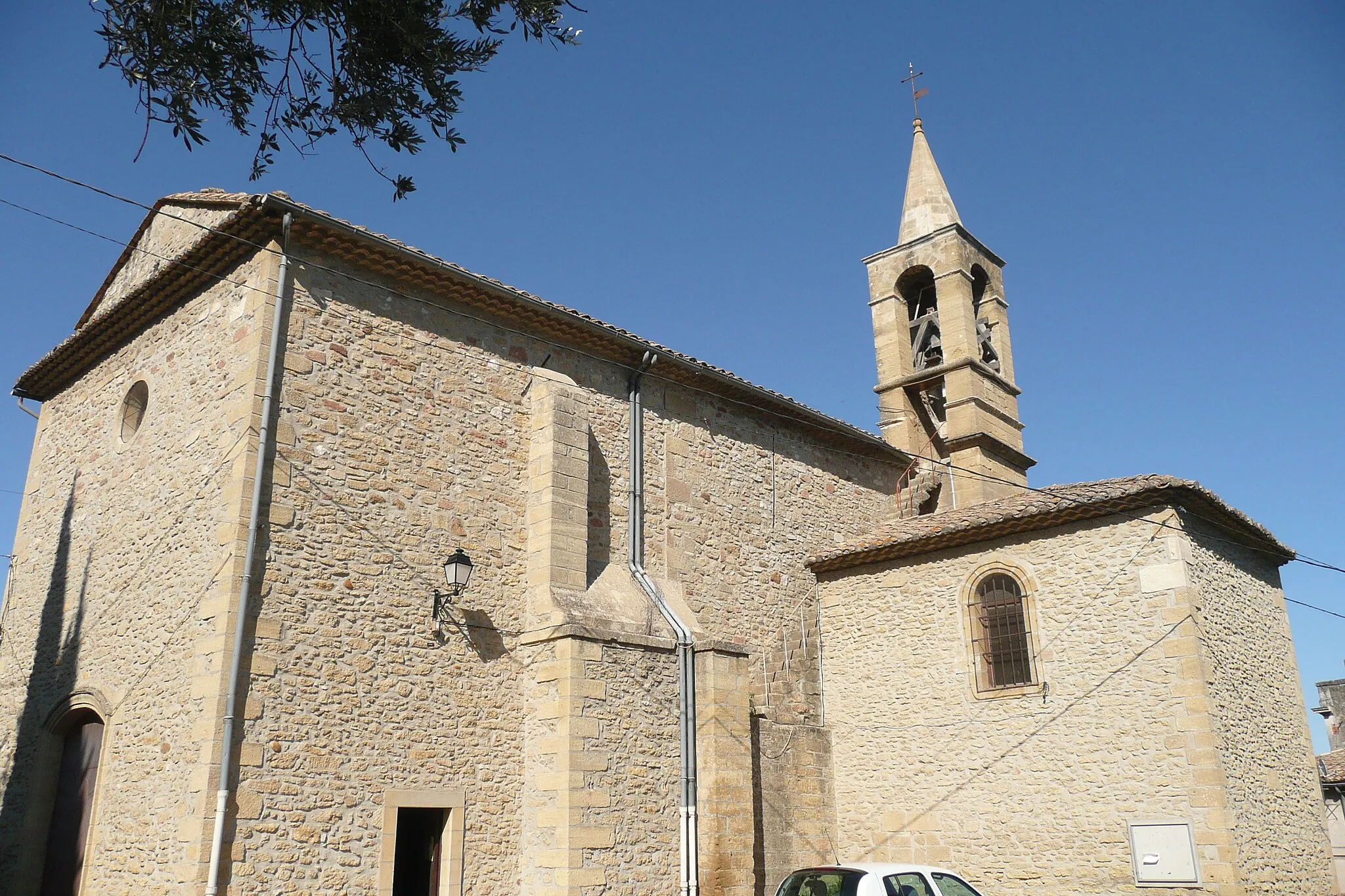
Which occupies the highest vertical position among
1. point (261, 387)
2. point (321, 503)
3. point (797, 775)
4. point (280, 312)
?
point (280, 312)

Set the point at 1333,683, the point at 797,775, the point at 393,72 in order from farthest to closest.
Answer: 1. the point at 1333,683
2. the point at 797,775
3. the point at 393,72

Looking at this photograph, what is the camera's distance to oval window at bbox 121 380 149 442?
12102 millimetres

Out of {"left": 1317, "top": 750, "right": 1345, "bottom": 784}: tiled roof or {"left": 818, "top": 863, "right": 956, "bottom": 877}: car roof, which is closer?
{"left": 818, "top": 863, "right": 956, "bottom": 877}: car roof

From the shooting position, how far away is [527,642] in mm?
Result: 11133

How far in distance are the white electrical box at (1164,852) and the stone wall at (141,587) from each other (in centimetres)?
957

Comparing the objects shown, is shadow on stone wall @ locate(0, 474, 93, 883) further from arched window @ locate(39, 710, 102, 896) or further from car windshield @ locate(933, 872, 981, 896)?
car windshield @ locate(933, 872, 981, 896)

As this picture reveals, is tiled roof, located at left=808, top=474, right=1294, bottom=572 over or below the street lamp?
over

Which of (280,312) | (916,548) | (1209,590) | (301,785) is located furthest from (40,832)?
(1209,590)

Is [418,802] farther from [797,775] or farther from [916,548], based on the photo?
[916,548]

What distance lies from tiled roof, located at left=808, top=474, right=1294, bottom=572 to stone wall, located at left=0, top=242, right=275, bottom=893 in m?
8.44

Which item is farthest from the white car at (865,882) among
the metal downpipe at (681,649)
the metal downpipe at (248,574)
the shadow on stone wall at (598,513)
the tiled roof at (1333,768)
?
the tiled roof at (1333,768)

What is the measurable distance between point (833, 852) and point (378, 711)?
692 centimetres

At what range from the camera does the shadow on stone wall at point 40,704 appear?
11016 mm

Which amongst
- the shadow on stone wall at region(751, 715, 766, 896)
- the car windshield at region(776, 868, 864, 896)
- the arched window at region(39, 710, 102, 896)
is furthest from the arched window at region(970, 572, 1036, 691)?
the arched window at region(39, 710, 102, 896)
